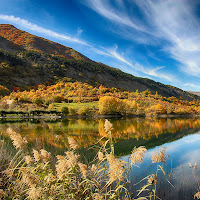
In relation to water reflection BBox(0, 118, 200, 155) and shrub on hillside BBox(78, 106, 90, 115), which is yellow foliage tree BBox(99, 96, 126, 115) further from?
water reflection BBox(0, 118, 200, 155)

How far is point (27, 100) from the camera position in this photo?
224 ft

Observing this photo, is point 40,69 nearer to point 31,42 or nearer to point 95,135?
point 31,42

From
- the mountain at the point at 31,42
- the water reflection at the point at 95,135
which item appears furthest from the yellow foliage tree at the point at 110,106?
the mountain at the point at 31,42

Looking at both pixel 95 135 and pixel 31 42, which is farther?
pixel 31 42

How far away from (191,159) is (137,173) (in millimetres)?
6531

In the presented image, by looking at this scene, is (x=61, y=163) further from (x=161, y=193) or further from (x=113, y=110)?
(x=113, y=110)

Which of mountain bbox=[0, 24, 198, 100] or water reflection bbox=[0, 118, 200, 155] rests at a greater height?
mountain bbox=[0, 24, 198, 100]

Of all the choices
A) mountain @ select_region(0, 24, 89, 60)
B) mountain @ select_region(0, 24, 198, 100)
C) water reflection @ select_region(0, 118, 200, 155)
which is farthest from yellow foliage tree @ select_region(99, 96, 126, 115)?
mountain @ select_region(0, 24, 89, 60)

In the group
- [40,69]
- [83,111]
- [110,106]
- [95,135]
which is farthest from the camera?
[40,69]

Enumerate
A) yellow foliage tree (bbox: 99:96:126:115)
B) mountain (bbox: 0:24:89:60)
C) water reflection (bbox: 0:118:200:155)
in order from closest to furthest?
water reflection (bbox: 0:118:200:155), yellow foliage tree (bbox: 99:96:126:115), mountain (bbox: 0:24:89:60)

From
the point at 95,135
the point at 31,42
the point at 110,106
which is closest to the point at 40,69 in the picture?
the point at 110,106

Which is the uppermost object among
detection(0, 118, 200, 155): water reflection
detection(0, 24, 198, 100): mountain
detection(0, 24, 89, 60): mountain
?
detection(0, 24, 89, 60): mountain

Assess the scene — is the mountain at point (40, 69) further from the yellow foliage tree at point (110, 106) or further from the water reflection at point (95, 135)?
the water reflection at point (95, 135)

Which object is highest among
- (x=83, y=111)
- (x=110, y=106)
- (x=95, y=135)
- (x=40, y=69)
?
(x=40, y=69)
